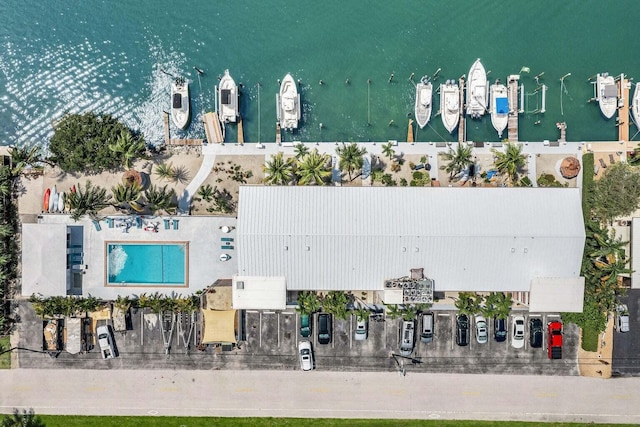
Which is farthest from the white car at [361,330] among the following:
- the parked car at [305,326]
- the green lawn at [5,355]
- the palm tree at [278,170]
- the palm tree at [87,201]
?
the green lawn at [5,355]

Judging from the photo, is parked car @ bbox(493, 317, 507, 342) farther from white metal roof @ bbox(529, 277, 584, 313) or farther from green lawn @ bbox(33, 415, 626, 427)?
green lawn @ bbox(33, 415, 626, 427)

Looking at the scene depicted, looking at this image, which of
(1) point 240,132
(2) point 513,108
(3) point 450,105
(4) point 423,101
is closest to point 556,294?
(2) point 513,108

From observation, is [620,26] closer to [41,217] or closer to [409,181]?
[409,181]

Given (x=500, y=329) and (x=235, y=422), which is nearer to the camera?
(x=235, y=422)

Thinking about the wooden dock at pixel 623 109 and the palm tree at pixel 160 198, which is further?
the wooden dock at pixel 623 109

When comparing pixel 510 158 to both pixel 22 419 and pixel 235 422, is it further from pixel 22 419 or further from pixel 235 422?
pixel 22 419

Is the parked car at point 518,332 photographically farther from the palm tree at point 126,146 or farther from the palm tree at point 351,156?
the palm tree at point 126,146

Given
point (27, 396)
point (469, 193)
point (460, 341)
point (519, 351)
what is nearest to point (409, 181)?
point (469, 193)


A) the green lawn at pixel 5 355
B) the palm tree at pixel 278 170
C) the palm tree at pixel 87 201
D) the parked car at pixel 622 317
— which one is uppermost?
the palm tree at pixel 278 170
